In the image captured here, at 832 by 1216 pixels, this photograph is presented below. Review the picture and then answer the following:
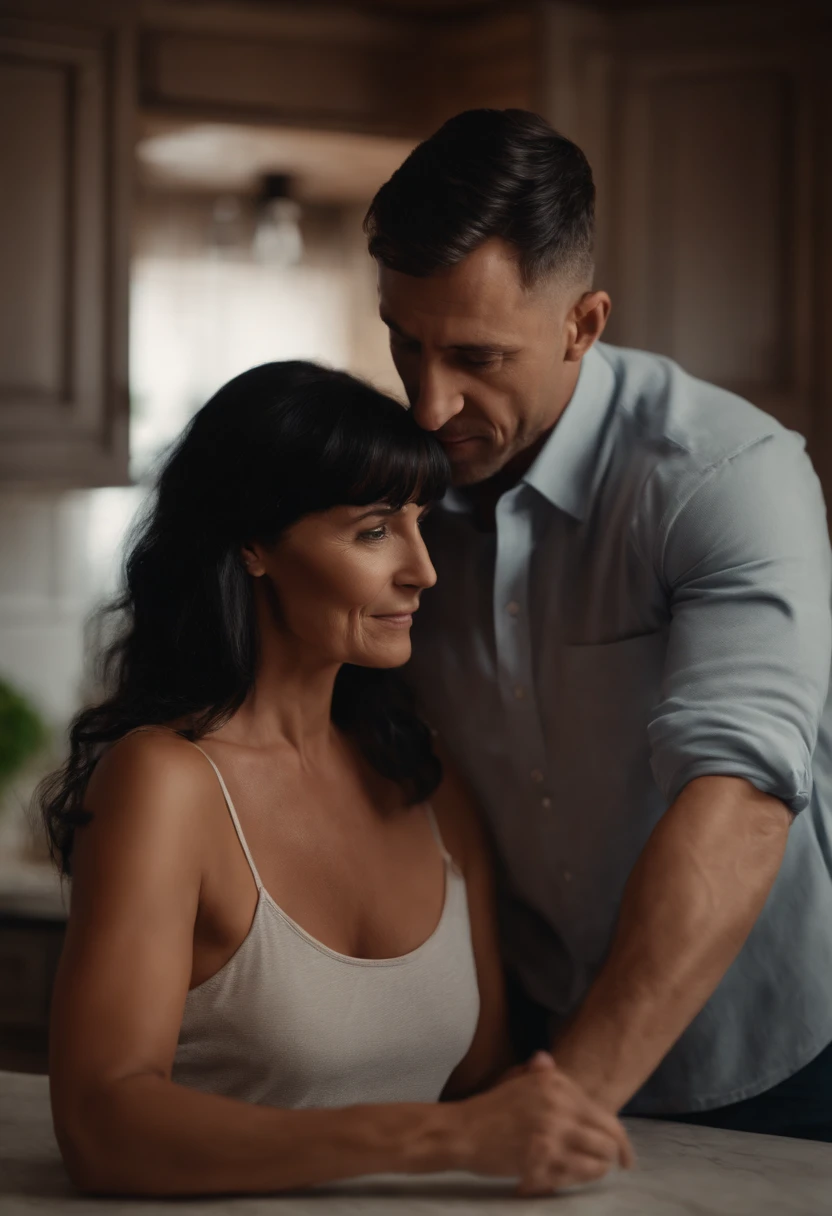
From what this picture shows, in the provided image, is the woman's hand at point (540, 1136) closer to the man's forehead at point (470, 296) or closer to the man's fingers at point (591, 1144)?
the man's fingers at point (591, 1144)

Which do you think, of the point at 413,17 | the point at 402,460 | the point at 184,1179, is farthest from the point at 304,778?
the point at 413,17

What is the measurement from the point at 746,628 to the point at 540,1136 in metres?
0.49

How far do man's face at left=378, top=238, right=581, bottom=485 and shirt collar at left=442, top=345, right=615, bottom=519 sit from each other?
3cm

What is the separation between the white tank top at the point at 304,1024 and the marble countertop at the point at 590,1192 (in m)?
0.17

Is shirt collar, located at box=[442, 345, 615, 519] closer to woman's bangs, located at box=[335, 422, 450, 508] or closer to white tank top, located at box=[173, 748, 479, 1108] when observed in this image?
woman's bangs, located at box=[335, 422, 450, 508]

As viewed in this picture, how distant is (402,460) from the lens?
4.46ft

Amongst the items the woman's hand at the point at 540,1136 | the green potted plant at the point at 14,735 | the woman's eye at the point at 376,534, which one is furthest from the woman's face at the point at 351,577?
the green potted plant at the point at 14,735

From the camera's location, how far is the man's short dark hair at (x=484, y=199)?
1298 mm

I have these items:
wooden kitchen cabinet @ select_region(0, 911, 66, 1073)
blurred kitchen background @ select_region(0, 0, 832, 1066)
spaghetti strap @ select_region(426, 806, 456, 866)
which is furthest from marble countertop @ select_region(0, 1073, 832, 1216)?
blurred kitchen background @ select_region(0, 0, 832, 1066)

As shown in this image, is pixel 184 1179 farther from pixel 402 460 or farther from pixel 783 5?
pixel 783 5

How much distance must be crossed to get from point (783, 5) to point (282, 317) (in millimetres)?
1275

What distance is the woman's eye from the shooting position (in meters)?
1.38

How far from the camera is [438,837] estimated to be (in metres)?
1.54

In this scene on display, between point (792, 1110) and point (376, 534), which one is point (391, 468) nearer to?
point (376, 534)
